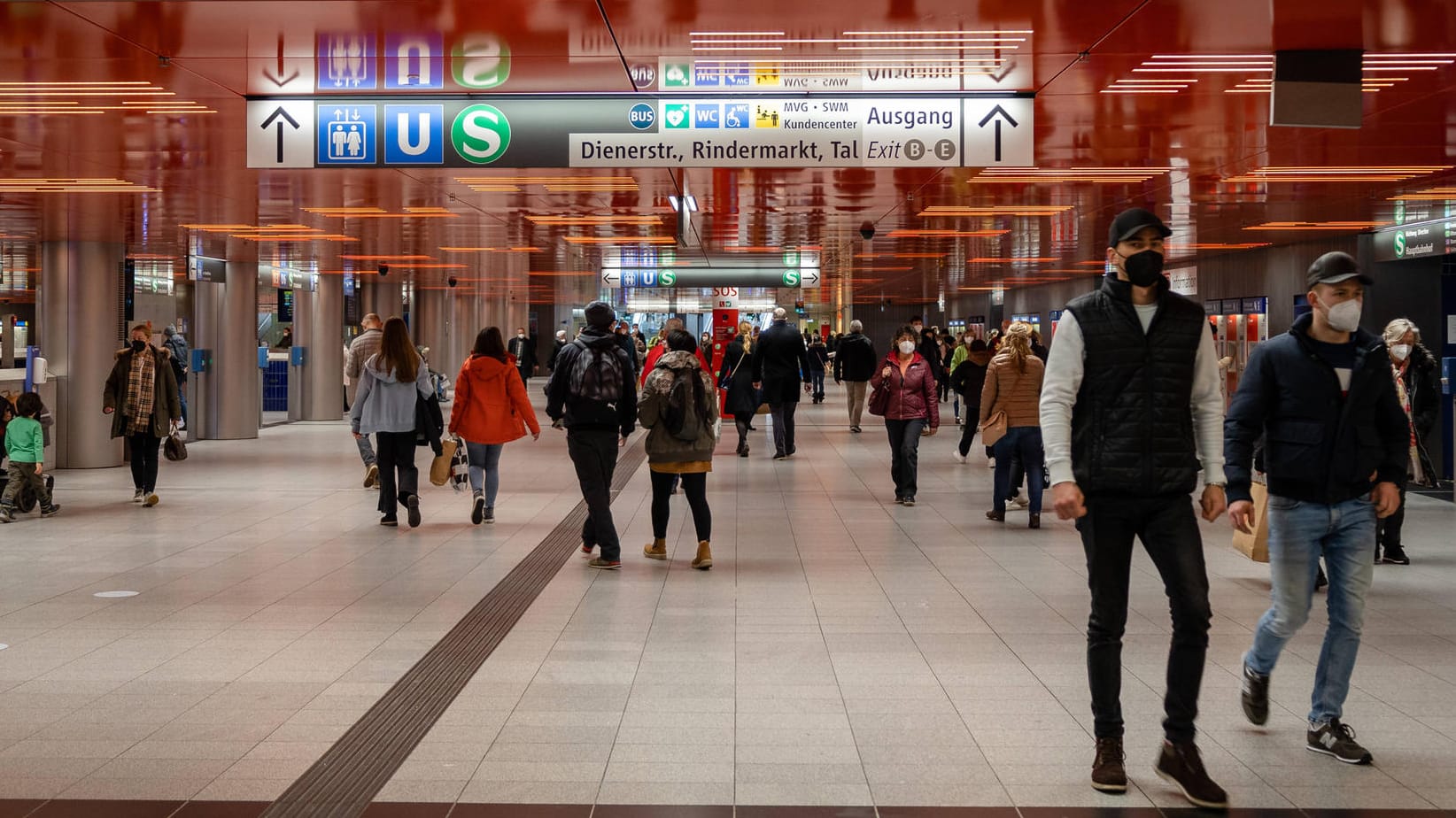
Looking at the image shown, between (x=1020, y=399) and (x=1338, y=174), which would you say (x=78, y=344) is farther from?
(x=1338, y=174)

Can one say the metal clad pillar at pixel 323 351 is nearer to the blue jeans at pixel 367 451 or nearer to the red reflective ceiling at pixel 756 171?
the red reflective ceiling at pixel 756 171

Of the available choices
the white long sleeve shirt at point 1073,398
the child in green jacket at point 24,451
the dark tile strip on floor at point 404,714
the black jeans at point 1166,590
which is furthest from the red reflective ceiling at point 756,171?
the black jeans at point 1166,590

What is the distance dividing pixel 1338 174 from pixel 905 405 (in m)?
4.59

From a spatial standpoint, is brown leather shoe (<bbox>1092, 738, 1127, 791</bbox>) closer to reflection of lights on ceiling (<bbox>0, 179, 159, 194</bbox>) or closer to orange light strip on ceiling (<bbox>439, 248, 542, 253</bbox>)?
reflection of lights on ceiling (<bbox>0, 179, 159, 194</bbox>)

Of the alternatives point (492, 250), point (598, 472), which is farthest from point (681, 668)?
point (492, 250)

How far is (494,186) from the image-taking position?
1415cm

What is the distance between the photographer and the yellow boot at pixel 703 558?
9484mm

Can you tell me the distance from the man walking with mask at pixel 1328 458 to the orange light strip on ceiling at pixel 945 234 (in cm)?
1496

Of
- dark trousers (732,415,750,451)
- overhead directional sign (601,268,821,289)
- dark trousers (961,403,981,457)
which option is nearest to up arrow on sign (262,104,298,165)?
dark trousers (961,403,981,457)

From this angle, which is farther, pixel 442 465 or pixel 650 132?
pixel 442 465

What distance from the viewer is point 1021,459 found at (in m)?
12.1

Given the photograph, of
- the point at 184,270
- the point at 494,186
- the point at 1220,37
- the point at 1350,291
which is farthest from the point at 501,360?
the point at 184,270

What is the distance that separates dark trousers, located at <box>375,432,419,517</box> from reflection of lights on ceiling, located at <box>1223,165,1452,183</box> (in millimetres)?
8124

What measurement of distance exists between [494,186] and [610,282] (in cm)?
1578
